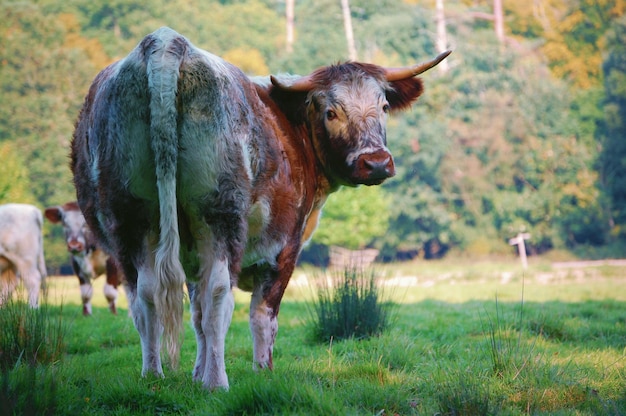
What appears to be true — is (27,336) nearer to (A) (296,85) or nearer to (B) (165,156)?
(B) (165,156)

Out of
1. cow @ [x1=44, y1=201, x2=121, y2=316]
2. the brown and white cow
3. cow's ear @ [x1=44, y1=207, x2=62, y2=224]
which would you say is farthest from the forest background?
the brown and white cow

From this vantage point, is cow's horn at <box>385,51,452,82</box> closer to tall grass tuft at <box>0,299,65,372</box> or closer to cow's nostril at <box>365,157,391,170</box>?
cow's nostril at <box>365,157,391,170</box>

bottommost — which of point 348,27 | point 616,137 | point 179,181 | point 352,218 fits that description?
point 352,218

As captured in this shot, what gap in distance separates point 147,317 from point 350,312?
2.92 metres

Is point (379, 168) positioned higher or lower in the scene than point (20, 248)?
higher

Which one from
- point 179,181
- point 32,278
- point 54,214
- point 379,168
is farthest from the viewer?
point 54,214

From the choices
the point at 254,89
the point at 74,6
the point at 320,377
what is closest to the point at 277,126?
the point at 254,89

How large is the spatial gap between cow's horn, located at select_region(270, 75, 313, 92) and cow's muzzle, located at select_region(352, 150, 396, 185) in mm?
734

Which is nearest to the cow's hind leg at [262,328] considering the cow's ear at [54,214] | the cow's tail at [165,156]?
the cow's tail at [165,156]

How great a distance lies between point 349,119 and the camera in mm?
5281

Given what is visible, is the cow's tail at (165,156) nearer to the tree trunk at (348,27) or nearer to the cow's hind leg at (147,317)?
the cow's hind leg at (147,317)

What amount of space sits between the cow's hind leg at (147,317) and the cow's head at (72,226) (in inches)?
296

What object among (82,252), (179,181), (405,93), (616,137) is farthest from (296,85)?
(616,137)

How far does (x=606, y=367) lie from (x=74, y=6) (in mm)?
56941
